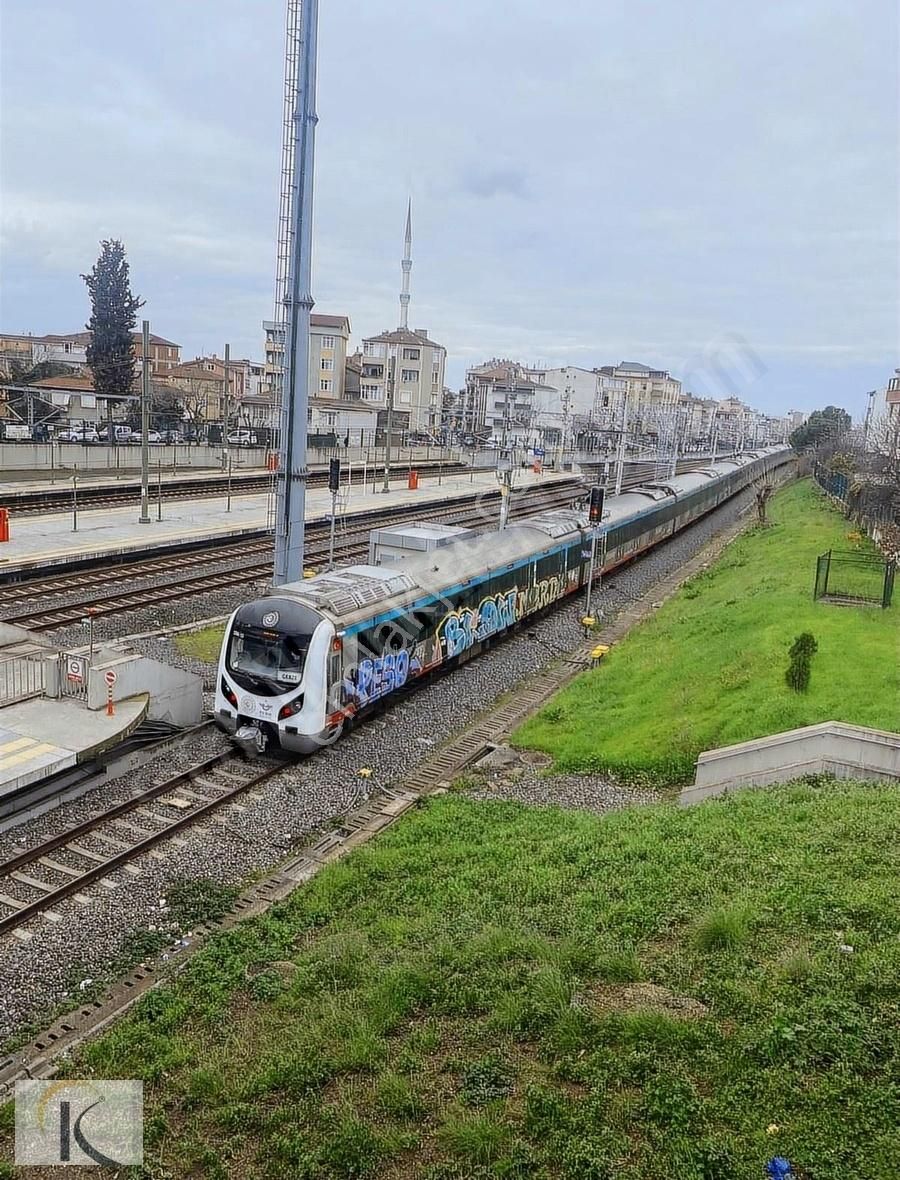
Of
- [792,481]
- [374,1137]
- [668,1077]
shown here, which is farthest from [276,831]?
[792,481]

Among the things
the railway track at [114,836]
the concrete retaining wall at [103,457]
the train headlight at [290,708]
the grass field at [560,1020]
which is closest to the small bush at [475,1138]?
the grass field at [560,1020]

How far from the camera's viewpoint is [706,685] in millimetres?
15273

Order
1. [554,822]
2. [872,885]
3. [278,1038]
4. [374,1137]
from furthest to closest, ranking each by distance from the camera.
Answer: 1. [554,822]
2. [872,885]
3. [278,1038]
4. [374,1137]

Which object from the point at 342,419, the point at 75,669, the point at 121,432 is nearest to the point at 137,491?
the point at 121,432

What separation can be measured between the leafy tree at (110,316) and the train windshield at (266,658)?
1959 inches

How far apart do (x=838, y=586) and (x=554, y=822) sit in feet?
44.0

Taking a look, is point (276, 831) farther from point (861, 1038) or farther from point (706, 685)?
point (706, 685)

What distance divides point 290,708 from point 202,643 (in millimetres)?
6334

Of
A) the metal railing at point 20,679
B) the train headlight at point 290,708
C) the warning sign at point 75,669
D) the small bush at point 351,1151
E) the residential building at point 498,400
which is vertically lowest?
the small bush at point 351,1151

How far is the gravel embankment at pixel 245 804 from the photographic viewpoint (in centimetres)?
790

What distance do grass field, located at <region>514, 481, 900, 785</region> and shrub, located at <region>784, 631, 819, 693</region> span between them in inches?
6.0

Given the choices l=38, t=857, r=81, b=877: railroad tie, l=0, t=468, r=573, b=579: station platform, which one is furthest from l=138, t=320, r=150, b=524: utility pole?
l=38, t=857, r=81, b=877: railroad tie

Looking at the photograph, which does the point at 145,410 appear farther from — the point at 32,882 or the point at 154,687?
the point at 32,882
